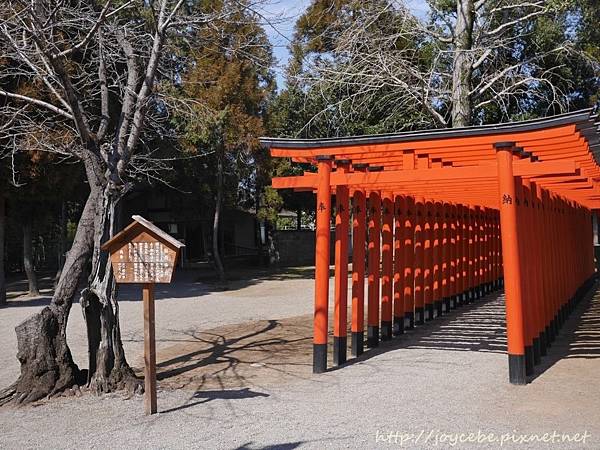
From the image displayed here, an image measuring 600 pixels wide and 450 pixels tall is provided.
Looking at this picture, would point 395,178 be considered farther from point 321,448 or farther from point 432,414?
point 321,448

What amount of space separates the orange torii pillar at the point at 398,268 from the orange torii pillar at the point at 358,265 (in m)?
1.35

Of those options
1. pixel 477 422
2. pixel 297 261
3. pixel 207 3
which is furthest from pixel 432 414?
pixel 297 261

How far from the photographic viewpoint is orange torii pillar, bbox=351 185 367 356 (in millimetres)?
8781

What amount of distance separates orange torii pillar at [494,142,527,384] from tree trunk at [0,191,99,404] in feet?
15.7

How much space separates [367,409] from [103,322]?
10.2ft

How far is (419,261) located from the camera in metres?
11.2

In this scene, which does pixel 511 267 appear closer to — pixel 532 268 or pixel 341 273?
pixel 532 268

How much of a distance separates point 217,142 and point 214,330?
1141cm

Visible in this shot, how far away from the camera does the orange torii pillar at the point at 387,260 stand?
9891 mm

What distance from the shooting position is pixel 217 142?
22.2 m

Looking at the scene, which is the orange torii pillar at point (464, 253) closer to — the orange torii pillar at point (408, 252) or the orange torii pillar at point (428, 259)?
the orange torii pillar at point (428, 259)

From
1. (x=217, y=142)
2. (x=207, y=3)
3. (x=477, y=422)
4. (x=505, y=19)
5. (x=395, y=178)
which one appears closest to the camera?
(x=477, y=422)

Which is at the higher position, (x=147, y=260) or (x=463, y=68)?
(x=463, y=68)

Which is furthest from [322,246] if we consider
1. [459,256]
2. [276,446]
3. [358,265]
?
[459,256]
